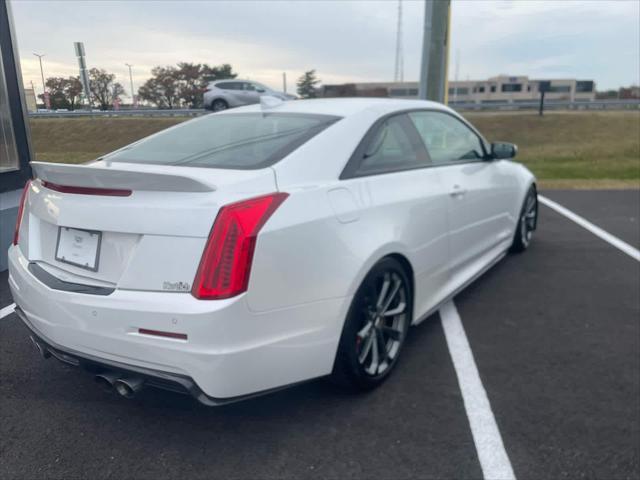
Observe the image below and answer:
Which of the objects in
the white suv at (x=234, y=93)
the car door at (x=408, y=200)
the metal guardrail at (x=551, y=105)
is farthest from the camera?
the metal guardrail at (x=551, y=105)

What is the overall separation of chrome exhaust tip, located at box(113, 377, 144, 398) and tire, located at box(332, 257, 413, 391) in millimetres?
961

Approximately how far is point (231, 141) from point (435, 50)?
276 inches

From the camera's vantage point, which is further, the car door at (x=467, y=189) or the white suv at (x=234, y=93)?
the white suv at (x=234, y=93)

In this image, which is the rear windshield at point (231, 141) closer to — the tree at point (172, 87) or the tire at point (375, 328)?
the tire at point (375, 328)

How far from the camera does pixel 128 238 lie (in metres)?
2.31

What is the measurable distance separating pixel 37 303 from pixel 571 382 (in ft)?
9.43

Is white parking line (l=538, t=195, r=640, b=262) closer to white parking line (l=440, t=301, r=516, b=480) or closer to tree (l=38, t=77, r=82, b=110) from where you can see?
white parking line (l=440, t=301, r=516, b=480)

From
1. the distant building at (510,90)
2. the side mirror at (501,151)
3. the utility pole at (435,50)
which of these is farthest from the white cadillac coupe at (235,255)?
the distant building at (510,90)

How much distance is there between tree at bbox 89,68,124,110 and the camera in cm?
505

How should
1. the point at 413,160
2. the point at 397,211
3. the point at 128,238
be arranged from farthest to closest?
the point at 413,160
the point at 397,211
the point at 128,238

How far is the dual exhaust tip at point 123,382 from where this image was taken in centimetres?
234

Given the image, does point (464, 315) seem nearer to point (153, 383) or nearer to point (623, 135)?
point (153, 383)

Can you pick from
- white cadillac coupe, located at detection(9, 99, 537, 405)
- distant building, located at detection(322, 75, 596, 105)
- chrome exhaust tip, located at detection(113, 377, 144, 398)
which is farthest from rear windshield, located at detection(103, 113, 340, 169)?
distant building, located at detection(322, 75, 596, 105)

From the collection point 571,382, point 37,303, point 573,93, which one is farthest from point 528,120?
point 573,93
